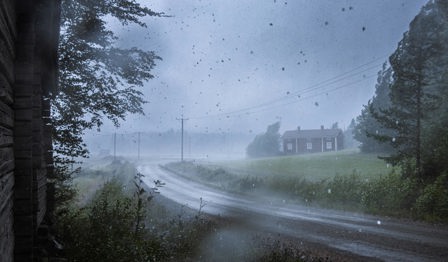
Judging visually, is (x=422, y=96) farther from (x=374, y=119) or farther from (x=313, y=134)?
(x=313, y=134)

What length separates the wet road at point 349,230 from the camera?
9.58 metres

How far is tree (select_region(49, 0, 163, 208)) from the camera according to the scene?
31.4ft

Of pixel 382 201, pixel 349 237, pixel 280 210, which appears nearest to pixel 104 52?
pixel 349 237

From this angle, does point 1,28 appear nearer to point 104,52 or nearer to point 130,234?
point 130,234

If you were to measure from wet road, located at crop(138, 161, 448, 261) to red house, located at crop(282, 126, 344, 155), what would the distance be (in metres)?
65.7

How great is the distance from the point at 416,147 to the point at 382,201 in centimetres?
297

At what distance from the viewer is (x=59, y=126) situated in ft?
31.7

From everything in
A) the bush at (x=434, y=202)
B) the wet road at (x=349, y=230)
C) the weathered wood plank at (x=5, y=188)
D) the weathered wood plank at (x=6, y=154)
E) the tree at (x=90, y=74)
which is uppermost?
the tree at (x=90, y=74)

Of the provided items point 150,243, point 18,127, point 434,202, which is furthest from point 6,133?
point 434,202

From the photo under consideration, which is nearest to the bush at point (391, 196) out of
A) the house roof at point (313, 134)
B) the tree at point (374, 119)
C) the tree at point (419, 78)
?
the tree at point (419, 78)

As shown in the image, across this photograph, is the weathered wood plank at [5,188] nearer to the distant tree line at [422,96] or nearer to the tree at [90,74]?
the tree at [90,74]

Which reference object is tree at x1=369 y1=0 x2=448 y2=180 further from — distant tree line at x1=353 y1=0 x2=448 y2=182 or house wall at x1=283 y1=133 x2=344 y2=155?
house wall at x1=283 y1=133 x2=344 y2=155

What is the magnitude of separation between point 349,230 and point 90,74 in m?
9.57

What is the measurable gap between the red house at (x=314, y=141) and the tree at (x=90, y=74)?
74.6m
